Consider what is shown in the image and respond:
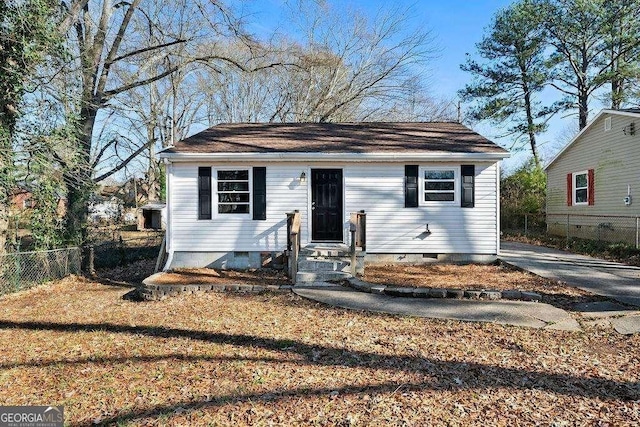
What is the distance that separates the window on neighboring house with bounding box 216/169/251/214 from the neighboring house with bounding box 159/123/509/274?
25 mm

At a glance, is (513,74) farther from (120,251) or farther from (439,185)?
(120,251)

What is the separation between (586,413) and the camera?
3.05m

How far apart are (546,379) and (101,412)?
404 cm

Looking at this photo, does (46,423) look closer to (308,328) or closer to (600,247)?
(308,328)

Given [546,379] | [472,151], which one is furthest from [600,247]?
[546,379]

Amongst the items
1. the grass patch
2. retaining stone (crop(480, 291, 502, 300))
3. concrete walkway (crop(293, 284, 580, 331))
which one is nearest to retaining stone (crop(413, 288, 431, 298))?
concrete walkway (crop(293, 284, 580, 331))

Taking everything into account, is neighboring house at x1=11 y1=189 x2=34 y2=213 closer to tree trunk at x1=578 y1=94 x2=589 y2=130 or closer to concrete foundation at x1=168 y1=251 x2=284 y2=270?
concrete foundation at x1=168 y1=251 x2=284 y2=270

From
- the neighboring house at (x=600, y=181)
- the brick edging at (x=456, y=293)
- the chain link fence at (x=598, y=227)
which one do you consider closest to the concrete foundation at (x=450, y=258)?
the brick edging at (x=456, y=293)

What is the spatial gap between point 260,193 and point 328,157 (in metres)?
1.90

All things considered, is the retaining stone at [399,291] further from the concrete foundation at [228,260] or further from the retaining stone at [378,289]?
the concrete foundation at [228,260]

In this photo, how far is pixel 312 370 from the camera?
12.8 feet

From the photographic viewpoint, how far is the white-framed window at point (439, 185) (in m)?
9.44

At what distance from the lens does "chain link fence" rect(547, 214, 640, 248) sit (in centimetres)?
1177

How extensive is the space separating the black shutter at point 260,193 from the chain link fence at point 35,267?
4727mm
